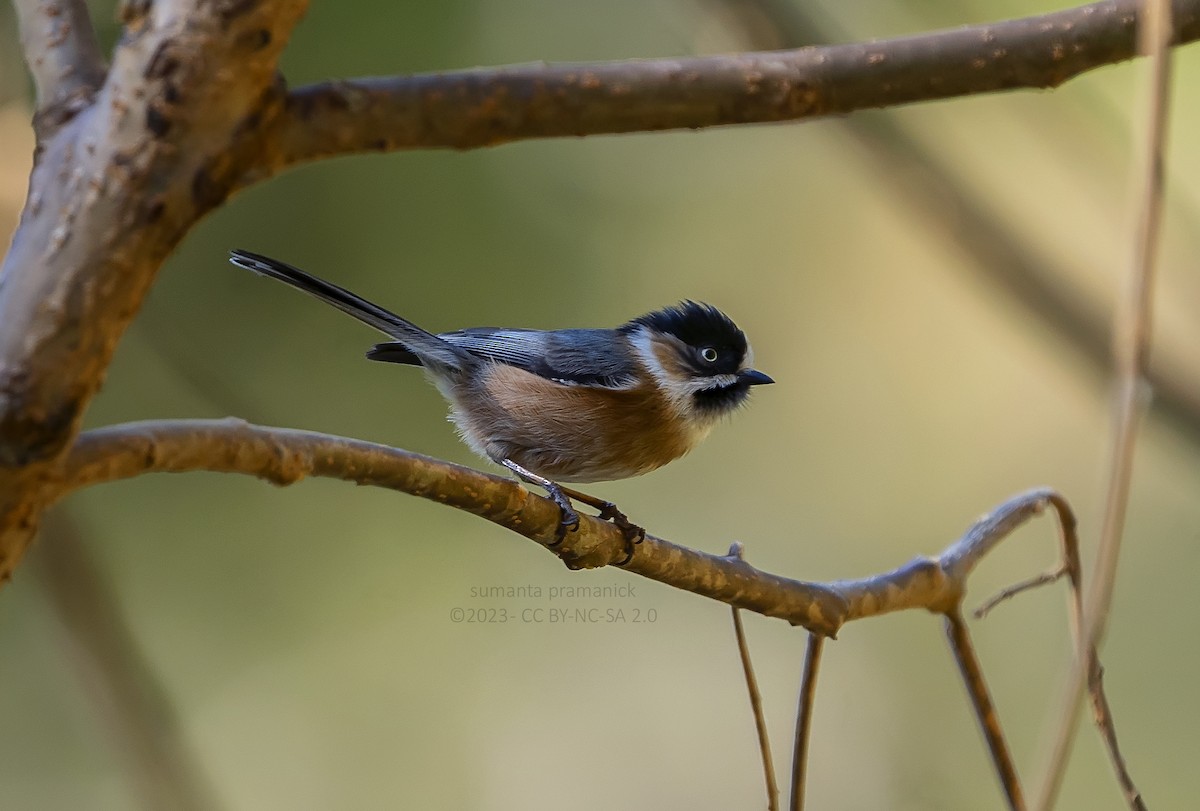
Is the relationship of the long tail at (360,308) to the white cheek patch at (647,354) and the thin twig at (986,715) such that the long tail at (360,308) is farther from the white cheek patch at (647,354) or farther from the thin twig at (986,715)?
the thin twig at (986,715)

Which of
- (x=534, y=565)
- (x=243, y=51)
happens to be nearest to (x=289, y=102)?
(x=243, y=51)

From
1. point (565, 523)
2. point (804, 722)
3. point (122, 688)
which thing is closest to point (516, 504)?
point (565, 523)

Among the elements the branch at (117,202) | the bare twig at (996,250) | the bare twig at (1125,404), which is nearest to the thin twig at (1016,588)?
the bare twig at (996,250)

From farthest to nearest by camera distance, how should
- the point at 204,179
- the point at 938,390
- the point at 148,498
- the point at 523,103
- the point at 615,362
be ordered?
the point at 938,390 < the point at 148,498 < the point at 615,362 < the point at 523,103 < the point at 204,179

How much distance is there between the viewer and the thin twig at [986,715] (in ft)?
8.04

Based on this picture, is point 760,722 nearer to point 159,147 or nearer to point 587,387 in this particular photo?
point 587,387

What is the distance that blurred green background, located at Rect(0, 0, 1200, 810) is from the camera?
5023 mm

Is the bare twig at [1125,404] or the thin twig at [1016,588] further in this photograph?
the thin twig at [1016,588]

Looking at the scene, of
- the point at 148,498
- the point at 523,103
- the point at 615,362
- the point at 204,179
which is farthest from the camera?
the point at 148,498

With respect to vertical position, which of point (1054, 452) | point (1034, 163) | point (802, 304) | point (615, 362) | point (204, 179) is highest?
point (1034, 163)

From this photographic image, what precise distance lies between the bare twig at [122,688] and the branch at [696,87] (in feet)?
5.52

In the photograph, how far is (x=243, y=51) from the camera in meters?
1.24

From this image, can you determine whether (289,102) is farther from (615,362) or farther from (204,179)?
(615,362)

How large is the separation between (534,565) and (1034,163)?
327 centimetres
